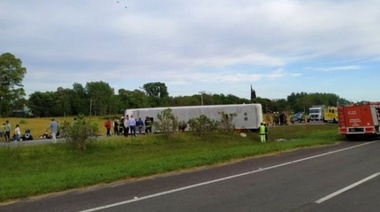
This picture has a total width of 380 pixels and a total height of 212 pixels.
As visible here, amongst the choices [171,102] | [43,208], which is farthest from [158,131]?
[171,102]

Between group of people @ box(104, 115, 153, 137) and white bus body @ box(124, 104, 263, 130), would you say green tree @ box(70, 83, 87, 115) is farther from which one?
group of people @ box(104, 115, 153, 137)

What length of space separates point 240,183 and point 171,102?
134607 millimetres

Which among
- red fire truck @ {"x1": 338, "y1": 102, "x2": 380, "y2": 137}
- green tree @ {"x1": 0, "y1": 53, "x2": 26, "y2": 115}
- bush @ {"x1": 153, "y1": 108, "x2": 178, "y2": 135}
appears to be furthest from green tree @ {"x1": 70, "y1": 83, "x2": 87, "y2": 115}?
red fire truck @ {"x1": 338, "y1": 102, "x2": 380, "y2": 137}

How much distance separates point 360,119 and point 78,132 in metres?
20.3

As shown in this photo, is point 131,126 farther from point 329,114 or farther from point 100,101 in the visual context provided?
point 100,101

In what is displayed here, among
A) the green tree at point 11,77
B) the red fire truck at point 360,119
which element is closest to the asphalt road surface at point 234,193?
the red fire truck at point 360,119

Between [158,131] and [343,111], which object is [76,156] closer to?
[158,131]

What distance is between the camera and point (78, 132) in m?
24.6

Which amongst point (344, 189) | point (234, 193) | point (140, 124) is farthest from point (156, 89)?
point (234, 193)

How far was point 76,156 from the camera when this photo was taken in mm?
23469

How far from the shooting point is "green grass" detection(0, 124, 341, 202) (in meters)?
11.8

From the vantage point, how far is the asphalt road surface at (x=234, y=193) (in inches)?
314

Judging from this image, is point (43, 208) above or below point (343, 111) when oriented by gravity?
below

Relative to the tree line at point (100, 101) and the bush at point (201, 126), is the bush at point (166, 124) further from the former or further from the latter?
the tree line at point (100, 101)
